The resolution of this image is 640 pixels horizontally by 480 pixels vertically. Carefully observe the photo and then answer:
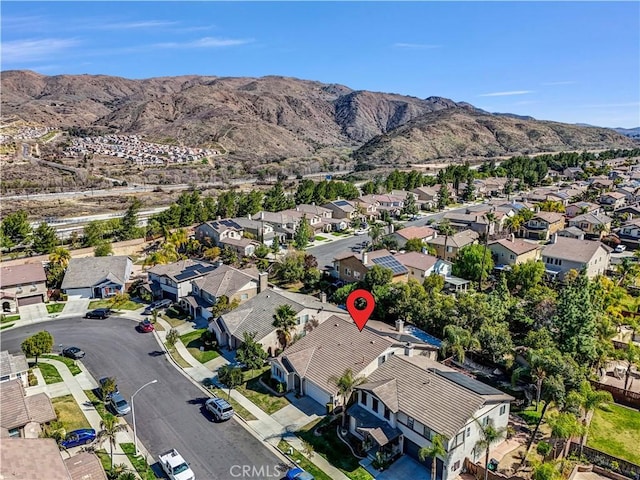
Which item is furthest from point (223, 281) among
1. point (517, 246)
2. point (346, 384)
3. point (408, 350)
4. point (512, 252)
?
point (517, 246)

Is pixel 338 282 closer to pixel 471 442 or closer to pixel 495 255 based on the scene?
pixel 495 255

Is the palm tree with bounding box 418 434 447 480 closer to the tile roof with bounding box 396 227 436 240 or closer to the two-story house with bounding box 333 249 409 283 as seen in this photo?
the two-story house with bounding box 333 249 409 283

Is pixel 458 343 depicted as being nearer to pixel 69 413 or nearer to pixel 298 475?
pixel 298 475

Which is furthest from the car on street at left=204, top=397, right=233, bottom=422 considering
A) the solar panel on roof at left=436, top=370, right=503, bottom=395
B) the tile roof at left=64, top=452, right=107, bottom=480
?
the solar panel on roof at left=436, top=370, right=503, bottom=395

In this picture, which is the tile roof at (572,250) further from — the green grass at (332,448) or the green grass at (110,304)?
the green grass at (110,304)

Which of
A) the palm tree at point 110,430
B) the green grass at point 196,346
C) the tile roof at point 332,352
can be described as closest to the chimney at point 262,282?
the green grass at point 196,346

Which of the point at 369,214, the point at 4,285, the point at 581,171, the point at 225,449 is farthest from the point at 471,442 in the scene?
the point at 581,171

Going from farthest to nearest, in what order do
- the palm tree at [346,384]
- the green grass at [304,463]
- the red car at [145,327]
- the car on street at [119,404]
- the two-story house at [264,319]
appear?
the red car at [145,327]
the two-story house at [264,319]
the car on street at [119,404]
the palm tree at [346,384]
the green grass at [304,463]
